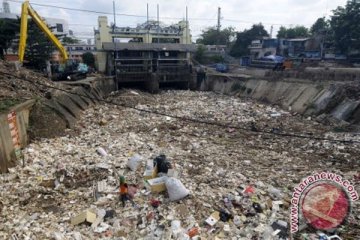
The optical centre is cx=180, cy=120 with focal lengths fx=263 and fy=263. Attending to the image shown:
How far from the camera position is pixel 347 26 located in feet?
80.9

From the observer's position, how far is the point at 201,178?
729cm

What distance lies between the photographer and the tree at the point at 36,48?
20.9 m

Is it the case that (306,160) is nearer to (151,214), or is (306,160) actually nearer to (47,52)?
(151,214)

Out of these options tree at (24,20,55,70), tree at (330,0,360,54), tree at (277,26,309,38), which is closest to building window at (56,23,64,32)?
tree at (24,20,55,70)

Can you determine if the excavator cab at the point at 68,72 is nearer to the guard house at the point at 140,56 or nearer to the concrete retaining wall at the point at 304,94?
the guard house at the point at 140,56

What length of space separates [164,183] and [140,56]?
73.4 feet

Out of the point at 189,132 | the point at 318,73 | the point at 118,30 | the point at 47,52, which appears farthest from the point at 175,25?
the point at 189,132

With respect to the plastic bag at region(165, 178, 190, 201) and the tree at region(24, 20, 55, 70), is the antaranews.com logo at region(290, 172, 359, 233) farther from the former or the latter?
the tree at region(24, 20, 55, 70)

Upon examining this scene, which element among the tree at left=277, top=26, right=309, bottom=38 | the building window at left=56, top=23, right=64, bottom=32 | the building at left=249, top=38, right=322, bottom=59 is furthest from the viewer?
the building window at left=56, top=23, right=64, bottom=32

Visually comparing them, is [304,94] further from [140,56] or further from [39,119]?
[140,56]

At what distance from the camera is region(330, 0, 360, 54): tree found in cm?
2412

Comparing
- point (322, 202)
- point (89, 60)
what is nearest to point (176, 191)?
point (322, 202)

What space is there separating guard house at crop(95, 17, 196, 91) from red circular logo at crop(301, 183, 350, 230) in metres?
20.4

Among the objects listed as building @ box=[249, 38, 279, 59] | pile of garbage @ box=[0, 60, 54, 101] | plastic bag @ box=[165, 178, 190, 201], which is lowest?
plastic bag @ box=[165, 178, 190, 201]
